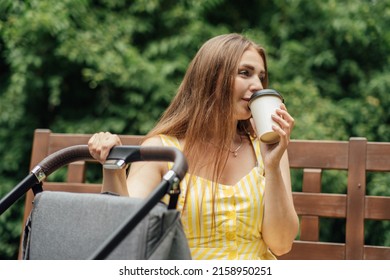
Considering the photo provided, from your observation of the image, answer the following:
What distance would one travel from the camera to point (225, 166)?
1.90m

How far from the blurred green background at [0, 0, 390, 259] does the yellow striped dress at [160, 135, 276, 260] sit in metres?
1.38

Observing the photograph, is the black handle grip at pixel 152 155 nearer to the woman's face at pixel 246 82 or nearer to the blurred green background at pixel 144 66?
the woman's face at pixel 246 82

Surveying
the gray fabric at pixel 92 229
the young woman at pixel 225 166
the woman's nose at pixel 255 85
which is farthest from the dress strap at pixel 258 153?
the gray fabric at pixel 92 229

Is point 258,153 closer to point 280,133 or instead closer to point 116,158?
point 280,133

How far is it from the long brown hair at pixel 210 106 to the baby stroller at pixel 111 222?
1.74 feet

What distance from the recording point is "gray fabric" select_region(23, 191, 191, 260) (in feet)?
3.82

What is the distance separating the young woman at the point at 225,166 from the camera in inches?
69.7

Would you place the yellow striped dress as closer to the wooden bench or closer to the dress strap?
the dress strap

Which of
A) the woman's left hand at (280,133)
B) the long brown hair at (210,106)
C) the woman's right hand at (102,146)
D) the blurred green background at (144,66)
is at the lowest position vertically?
the woman's right hand at (102,146)

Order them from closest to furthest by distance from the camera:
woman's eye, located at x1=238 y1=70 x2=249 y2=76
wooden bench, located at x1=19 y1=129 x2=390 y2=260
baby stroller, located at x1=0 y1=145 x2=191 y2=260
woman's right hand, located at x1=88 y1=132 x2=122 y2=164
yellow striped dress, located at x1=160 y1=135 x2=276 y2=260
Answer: baby stroller, located at x1=0 y1=145 x2=191 y2=260 < woman's right hand, located at x1=88 y1=132 x2=122 y2=164 < yellow striped dress, located at x1=160 y1=135 x2=276 y2=260 < woman's eye, located at x1=238 y1=70 x2=249 y2=76 < wooden bench, located at x1=19 y1=129 x2=390 y2=260

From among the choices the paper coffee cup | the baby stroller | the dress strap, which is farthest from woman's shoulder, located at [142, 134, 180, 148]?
the baby stroller

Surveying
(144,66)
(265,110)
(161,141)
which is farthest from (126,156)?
(144,66)
